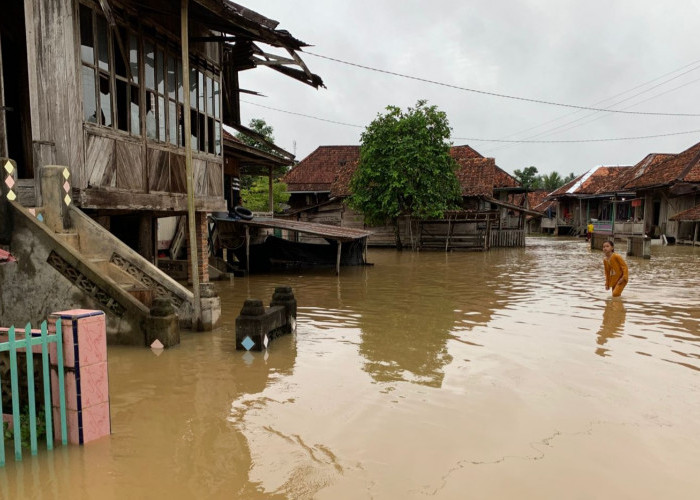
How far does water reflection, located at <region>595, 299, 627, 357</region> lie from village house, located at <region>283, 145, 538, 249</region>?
54.2ft

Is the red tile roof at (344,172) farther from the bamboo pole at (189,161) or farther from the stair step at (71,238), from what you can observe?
the stair step at (71,238)

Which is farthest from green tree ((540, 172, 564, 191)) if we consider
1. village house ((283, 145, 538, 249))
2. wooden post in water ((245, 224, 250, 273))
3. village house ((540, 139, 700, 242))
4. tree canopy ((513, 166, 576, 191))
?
wooden post in water ((245, 224, 250, 273))

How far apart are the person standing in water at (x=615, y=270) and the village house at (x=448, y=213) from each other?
1561 cm

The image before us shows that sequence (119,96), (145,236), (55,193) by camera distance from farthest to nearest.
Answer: (145,236) → (119,96) → (55,193)

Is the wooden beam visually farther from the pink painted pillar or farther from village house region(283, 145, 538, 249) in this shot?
village house region(283, 145, 538, 249)

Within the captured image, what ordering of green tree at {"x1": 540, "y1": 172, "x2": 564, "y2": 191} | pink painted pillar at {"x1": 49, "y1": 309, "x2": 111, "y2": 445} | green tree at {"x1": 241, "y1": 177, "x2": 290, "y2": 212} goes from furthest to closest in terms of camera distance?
1. green tree at {"x1": 540, "y1": 172, "x2": 564, "y2": 191}
2. green tree at {"x1": 241, "y1": 177, "x2": 290, "y2": 212}
3. pink painted pillar at {"x1": 49, "y1": 309, "x2": 111, "y2": 445}

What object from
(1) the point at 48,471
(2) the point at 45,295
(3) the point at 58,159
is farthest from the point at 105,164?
(1) the point at 48,471

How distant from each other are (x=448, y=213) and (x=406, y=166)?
4.33 m

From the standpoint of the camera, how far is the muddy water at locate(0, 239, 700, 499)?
3.65 m

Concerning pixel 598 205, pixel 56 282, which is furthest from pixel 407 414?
pixel 598 205

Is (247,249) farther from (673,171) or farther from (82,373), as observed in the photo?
(673,171)

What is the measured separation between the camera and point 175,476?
371cm

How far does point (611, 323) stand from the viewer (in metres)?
9.05

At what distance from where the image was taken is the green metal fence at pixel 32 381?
3758 millimetres
